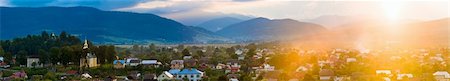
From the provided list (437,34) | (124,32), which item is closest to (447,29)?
(437,34)

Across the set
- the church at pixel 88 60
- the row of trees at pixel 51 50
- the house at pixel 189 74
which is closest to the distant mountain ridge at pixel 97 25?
the row of trees at pixel 51 50

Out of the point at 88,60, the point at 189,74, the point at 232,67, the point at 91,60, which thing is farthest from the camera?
the point at 232,67

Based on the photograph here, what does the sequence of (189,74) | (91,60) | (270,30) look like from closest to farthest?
1. (189,74)
2. (91,60)
3. (270,30)

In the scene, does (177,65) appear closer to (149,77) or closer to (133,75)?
(133,75)

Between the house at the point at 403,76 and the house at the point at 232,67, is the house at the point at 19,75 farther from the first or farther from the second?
the house at the point at 403,76

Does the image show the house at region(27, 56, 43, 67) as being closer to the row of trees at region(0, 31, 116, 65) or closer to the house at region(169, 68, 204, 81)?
the row of trees at region(0, 31, 116, 65)

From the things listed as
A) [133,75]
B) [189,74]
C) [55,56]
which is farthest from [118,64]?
[189,74]

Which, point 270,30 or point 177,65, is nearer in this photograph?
point 177,65

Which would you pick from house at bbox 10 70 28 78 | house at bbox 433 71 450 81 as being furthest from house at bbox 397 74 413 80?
house at bbox 10 70 28 78
